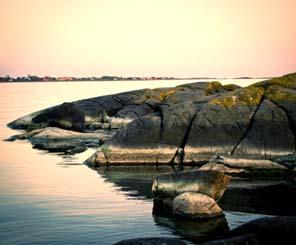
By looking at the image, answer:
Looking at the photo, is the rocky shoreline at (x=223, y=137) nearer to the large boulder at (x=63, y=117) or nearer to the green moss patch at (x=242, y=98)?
the green moss patch at (x=242, y=98)

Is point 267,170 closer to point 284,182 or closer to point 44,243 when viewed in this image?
point 284,182

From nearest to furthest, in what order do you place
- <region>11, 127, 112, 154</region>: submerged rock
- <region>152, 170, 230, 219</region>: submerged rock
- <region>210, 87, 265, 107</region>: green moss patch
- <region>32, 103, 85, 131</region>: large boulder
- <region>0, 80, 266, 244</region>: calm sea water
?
<region>0, 80, 266, 244</region>: calm sea water < <region>152, 170, 230, 219</region>: submerged rock < <region>210, 87, 265, 107</region>: green moss patch < <region>11, 127, 112, 154</region>: submerged rock < <region>32, 103, 85, 131</region>: large boulder

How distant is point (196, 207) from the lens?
63.7 feet

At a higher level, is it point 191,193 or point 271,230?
point 271,230

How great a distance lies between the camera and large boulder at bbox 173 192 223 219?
1928 cm

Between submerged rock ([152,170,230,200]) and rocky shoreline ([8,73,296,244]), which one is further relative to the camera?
rocky shoreline ([8,73,296,244])

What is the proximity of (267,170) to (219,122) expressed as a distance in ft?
15.3

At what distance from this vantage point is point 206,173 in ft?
68.1

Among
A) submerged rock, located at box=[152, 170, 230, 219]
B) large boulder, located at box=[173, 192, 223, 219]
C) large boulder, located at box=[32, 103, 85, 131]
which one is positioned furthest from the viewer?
large boulder, located at box=[32, 103, 85, 131]

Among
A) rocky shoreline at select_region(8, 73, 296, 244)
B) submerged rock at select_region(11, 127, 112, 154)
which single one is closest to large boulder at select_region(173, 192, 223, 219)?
rocky shoreline at select_region(8, 73, 296, 244)

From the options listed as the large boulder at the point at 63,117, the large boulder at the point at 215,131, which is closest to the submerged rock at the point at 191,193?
the large boulder at the point at 215,131

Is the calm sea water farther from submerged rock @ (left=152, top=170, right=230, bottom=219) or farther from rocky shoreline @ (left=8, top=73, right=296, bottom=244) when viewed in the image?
rocky shoreline @ (left=8, top=73, right=296, bottom=244)

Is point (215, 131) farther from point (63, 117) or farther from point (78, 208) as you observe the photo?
point (63, 117)

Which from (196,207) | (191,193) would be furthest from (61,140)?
(196,207)
